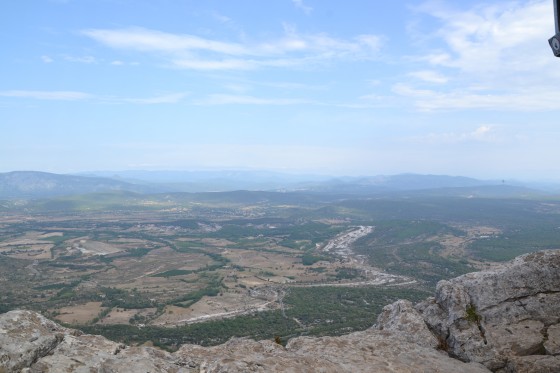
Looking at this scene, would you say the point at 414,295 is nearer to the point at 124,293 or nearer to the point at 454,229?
the point at 124,293

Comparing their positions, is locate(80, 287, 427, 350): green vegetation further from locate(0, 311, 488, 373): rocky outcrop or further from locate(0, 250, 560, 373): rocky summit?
locate(0, 311, 488, 373): rocky outcrop

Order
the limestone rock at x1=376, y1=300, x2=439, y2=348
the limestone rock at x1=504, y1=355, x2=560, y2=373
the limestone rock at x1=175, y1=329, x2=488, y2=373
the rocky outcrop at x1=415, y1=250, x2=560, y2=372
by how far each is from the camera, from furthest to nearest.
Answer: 1. the limestone rock at x1=376, y1=300, x2=439, y2=348
2. the rocky outcrop at x1=415, y1=250, x2=560, y2=372
3. the limestone rock at x1=504, y1=355, x2=560, y2=373
4. the limestone rock at x1=175, y1=329, x2=488, y2=373

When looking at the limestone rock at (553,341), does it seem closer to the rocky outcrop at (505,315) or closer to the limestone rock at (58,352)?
the rocky outcrop at (505,315)

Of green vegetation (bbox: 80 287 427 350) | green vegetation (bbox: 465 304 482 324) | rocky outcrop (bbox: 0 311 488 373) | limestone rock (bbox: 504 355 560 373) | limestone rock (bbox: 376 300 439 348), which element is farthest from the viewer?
green vegetation (bbox: 80 287 427 350)

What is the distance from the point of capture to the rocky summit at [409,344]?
33.7 ft

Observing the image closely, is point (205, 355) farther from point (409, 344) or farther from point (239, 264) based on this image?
point (239, 264)

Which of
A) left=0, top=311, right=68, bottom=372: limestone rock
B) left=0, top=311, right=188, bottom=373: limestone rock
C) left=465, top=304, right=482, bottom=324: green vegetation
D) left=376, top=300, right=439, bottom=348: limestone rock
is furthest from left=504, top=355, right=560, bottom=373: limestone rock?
left=0, top=311, right=68, bottom=372: limestone rock

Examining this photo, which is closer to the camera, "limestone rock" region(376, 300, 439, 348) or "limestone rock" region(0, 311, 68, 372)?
"limestone rock" region(0, 311, 68, 372)

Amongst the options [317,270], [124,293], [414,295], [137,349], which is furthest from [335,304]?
[137,349]

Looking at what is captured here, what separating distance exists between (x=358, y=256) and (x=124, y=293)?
64.6m

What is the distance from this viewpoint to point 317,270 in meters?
98.8

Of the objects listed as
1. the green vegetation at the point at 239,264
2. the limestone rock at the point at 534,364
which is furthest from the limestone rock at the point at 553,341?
the green vegetation at the point at 239,264

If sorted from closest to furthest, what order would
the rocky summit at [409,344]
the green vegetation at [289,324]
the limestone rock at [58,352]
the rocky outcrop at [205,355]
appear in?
the limestone rock at [58,352] → the rocky outcrop at [205,355] → the rocky summit at [409,344] → the green vegetation at [289,324]

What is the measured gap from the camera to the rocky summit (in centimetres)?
1027
